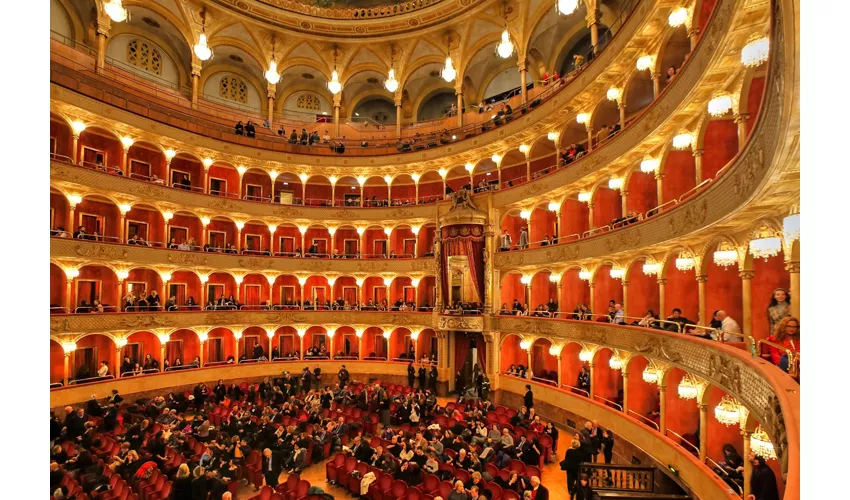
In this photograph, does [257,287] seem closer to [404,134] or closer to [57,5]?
[404,134]

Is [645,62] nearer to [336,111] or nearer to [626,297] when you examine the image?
[626,297]

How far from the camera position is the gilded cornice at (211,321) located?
18.6 m

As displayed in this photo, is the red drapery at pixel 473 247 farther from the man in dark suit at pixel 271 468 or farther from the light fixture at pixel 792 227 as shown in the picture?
the light fixture at pixel 792 227

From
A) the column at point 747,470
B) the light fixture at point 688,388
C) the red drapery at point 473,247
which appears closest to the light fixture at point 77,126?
the red drapery at point 473,247

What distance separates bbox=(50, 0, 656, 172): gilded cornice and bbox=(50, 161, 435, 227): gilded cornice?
250cm

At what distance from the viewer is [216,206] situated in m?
24.6

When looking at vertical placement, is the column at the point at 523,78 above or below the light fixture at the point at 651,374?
above

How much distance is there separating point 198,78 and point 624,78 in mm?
→ 24120

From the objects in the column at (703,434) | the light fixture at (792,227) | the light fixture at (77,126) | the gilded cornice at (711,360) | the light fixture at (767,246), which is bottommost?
the column at (703,434)

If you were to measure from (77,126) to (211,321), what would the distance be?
10.8m

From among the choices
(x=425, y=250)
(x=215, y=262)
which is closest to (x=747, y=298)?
(x=425, y=250)

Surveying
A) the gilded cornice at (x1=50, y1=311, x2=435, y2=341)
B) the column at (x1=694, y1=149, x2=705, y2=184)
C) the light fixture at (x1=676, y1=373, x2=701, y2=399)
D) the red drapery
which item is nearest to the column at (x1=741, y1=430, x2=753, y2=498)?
the light fixture at (x1=676, y1=373, x2=701, y2=399)

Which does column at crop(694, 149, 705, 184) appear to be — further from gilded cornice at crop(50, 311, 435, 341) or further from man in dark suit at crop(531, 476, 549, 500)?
gilded cornice at crop(50, 311, 435, 341)

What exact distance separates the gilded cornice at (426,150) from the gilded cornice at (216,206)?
250 centimetres
